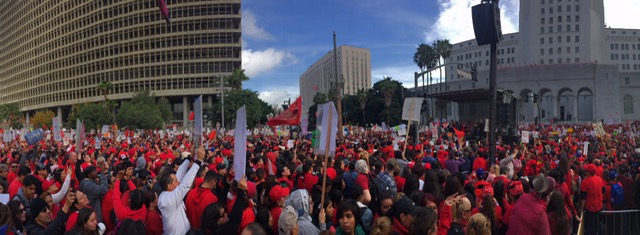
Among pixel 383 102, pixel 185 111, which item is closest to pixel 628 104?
pixel 383 102

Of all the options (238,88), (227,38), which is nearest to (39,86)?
(227,38)

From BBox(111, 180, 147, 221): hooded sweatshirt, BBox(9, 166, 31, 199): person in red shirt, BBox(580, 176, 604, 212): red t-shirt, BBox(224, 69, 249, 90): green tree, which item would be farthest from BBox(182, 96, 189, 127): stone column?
BBox(111, 180, 147, 221): hooded sweatshirt

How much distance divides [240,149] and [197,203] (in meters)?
0.82

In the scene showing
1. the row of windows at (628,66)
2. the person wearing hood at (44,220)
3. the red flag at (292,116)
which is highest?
the row of windows at (628,66)

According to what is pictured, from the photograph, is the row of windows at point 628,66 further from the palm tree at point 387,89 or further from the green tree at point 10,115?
the green tree at point 10,115

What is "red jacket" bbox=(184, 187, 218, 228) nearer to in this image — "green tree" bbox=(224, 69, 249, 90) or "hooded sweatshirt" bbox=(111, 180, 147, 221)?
"hooded sweatshirt" bbox=(111, 180, 147, 221)

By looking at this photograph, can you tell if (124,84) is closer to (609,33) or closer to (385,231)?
(385,231)

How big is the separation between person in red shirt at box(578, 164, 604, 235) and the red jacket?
6575mm

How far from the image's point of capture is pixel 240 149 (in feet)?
19.1

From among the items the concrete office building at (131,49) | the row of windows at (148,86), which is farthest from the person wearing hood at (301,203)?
the concrete office building at (131,49)

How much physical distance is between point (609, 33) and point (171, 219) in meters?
141

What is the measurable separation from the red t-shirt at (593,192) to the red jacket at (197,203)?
6.60 m

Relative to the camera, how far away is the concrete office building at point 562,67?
243 feet

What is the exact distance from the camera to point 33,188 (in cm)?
695
